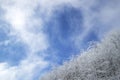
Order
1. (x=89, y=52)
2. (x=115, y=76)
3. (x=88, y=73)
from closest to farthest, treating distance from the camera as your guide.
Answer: (x=115, y=76) < (x=88, y=73) < (x=89, y=52)

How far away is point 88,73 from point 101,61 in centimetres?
317

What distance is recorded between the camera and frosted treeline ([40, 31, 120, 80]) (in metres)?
49.6

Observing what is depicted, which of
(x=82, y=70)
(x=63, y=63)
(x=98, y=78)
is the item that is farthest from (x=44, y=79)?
(x=98, y=78)

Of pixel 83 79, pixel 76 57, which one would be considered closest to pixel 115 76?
pixel 83 79

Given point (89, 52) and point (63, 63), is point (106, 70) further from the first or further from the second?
Answer: point (63, 63)

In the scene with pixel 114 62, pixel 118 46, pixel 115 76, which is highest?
pixel 118 46

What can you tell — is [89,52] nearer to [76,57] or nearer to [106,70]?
[76,57]

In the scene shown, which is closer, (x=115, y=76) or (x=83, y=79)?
(x=115, y=76)

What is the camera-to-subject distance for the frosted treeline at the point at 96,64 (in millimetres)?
49625

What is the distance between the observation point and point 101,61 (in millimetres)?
51781

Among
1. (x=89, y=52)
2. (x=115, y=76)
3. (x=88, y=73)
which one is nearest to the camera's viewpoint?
(x=115, y=76)

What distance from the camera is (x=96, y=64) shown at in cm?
5178

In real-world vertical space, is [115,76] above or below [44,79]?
below

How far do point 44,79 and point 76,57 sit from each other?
7208 mm
